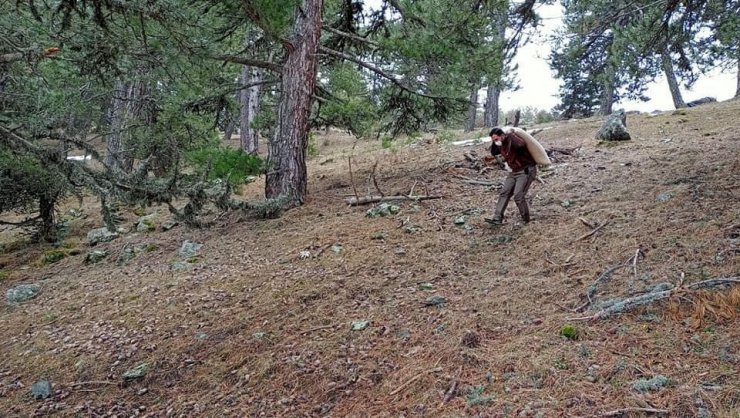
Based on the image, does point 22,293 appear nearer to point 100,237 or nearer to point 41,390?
point 100,237

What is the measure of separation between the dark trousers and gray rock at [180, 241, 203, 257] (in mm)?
4396

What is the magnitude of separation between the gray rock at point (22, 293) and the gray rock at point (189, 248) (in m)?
1.85

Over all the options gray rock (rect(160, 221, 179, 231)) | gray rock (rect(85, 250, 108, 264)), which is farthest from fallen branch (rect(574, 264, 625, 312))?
gray rock (rect(160, 221, 179, 231))

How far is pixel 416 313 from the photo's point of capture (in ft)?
14.4

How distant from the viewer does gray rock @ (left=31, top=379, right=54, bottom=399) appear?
3.86 m

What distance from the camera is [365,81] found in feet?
35.8

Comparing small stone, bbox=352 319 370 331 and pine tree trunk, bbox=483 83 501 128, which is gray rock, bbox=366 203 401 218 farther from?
pine tree trunk, bbox=483 83 501 128

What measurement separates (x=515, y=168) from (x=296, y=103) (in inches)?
152

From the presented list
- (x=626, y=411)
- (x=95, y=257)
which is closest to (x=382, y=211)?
(x=95, y=257)

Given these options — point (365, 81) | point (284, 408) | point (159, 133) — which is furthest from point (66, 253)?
point (365, 81)

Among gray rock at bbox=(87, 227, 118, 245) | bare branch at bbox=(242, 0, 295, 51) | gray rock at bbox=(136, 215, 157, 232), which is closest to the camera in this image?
bare branch at bbox=(242, 0, 295, 51)

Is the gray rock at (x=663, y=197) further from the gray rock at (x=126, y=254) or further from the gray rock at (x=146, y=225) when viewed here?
the gray rock at (x=146, y=225)

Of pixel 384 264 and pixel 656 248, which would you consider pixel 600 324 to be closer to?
pixel 656 248

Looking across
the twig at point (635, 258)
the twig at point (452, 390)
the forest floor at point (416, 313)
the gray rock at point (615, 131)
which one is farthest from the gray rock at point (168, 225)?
the gray rock at point (615, 131)
